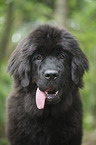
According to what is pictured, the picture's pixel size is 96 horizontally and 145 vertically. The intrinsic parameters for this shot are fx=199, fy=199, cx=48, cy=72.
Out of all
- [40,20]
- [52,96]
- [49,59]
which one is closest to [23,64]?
[49,59]

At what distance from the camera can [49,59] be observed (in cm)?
343

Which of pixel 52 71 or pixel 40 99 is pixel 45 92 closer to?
pixel 40 99

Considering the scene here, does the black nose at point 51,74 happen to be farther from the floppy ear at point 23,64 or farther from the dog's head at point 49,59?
the floppy ear at point 23,64

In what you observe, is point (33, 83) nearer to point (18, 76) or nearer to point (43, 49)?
point (18, 76)

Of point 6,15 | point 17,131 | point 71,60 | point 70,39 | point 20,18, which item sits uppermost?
point 20,18

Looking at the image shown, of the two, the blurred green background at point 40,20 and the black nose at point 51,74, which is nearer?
the black nose at point 51,74

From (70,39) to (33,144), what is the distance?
6.46ft

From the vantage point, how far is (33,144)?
3.44 metres

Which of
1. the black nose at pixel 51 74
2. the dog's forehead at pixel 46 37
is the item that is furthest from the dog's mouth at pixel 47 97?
the dog's forehead at pixel 46 37

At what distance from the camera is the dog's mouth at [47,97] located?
3231 mm

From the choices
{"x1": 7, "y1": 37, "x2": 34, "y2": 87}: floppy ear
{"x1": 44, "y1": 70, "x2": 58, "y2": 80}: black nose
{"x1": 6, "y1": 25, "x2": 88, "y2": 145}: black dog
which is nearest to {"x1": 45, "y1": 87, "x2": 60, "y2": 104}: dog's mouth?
{"x1": 6, "y1": 25, "x2": 88, "y2": 145}: black dog

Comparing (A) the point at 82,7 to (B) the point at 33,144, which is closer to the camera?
(B) the point at 33,144

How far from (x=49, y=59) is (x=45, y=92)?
57 centimetres

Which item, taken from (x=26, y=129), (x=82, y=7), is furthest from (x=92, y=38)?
(x=26, y=129)
